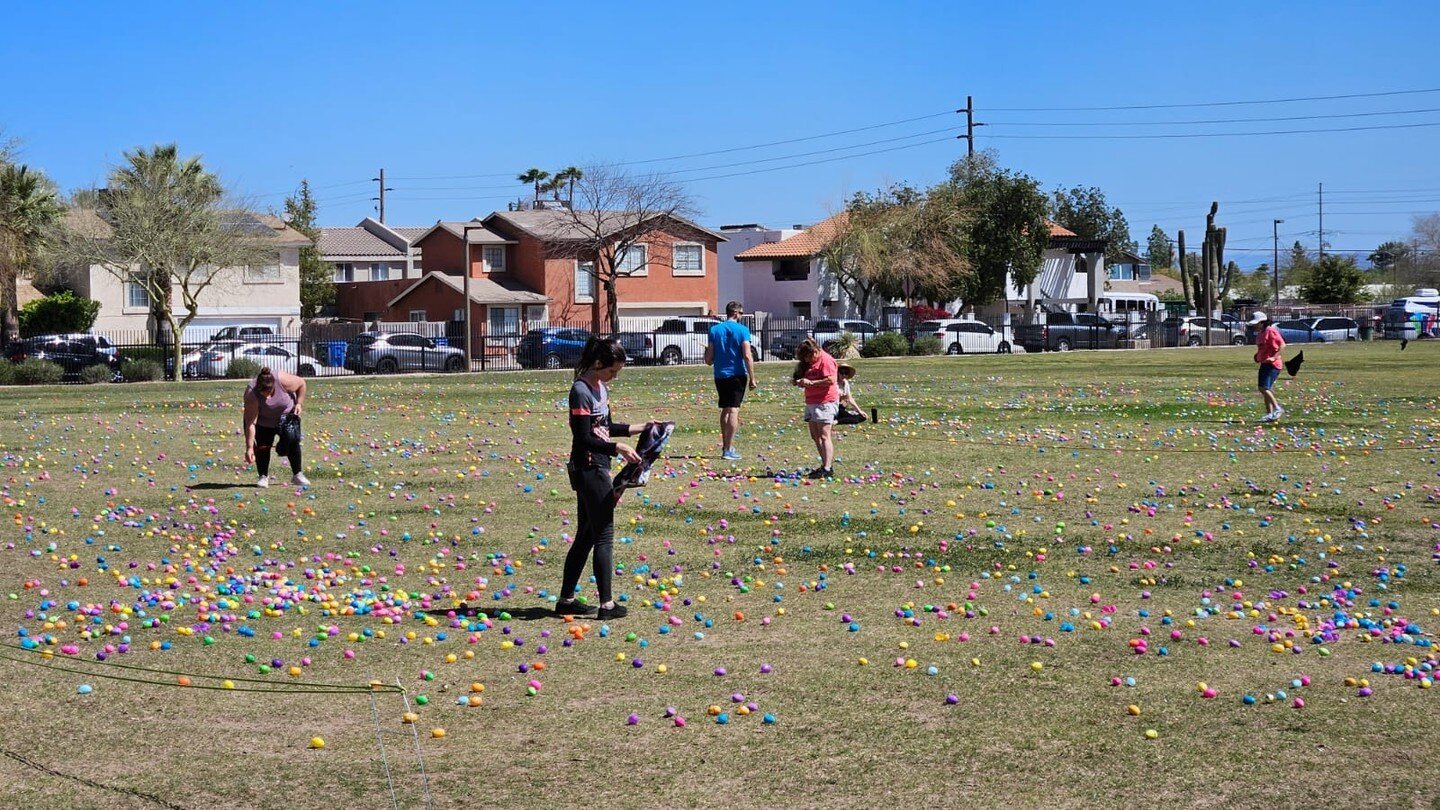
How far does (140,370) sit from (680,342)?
1828 cm

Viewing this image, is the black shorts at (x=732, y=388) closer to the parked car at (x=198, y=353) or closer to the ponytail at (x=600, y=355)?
the ponytail at (x=600, y=355)

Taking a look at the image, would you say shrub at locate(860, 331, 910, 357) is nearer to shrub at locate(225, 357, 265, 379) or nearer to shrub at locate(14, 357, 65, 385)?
shrub at locate(225, 357, 265, 379)

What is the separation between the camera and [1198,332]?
222 ft

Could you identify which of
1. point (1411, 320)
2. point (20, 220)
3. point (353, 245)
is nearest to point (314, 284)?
point (353, 245)

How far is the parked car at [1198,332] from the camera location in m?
66.1

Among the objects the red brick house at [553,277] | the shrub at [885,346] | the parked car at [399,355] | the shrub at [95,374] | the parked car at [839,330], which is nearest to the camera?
the shrub at [95,374]

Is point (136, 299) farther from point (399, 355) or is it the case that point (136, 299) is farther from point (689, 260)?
point (689, 260)

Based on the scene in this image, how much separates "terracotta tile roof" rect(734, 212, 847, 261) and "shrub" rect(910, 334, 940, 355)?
1867cm

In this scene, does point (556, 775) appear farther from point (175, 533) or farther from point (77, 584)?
point (175, 533)

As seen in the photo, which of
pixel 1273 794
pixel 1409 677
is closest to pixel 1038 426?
pixel 1409 677

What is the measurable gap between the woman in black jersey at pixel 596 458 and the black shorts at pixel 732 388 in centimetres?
772

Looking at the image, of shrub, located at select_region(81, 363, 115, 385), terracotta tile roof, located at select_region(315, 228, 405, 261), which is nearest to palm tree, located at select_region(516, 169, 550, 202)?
terracotta tile roof, located at select_region(315, 228, 405, 261)

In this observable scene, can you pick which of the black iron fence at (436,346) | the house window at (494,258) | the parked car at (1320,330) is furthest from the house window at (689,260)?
the parked car at (1320,330)

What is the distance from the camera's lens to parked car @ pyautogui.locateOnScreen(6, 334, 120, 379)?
40.4 m
